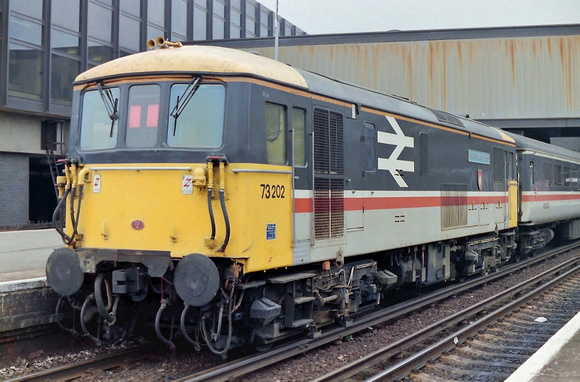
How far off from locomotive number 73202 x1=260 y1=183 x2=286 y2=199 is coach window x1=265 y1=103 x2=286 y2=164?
292 mm

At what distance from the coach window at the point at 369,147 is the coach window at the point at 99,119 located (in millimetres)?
3744

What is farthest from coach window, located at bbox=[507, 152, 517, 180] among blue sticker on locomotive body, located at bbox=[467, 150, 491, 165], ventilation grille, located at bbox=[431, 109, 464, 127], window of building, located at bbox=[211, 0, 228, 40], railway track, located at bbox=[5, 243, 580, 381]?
window of building, located at bbox=[211, 0, 228, 40]

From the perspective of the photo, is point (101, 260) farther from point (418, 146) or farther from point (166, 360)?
point (418, 146)

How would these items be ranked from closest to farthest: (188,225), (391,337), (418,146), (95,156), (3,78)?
(188,225) < (95,156) < (391,337) < (418,146) < (3,78)

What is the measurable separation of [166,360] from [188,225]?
1973 mm

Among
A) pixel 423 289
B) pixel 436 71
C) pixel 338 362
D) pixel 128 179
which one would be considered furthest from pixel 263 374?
pixel 436 71

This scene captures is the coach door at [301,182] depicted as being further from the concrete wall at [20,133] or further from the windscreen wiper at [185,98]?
the concrete wall at [20,133]

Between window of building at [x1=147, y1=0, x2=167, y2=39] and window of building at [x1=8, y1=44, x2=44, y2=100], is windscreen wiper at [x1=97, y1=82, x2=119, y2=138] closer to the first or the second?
window of building at [x1=8, y1=44, x2=44, y2=100]

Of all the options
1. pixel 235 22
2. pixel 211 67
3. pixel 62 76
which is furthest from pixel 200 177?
pixel 235 22

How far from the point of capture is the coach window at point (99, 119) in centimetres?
735

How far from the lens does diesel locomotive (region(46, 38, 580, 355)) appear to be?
6.78 metres

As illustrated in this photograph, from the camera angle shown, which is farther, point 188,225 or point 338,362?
point 338,362

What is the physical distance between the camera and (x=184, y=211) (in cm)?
683

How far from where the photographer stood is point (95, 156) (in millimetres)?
7352
